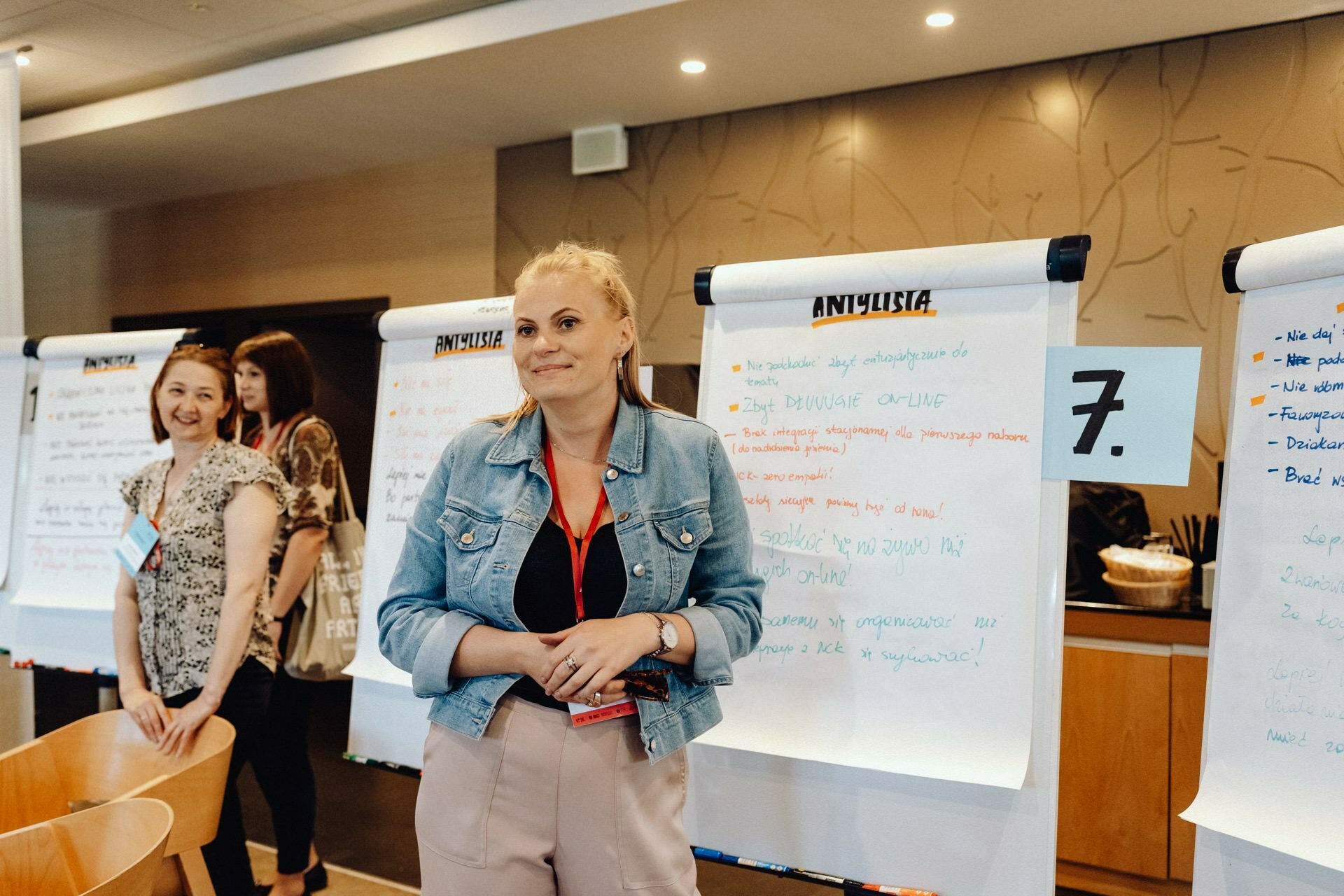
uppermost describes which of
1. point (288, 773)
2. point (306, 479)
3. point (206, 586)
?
point (306, 479)

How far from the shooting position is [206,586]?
8.05ft

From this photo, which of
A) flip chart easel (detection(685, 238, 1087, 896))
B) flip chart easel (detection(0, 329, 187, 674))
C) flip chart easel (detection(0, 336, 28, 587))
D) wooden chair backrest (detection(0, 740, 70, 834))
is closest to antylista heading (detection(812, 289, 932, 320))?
flip chart easel (detection(685, 238, 1087, 896))

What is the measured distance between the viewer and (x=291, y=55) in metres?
4.38

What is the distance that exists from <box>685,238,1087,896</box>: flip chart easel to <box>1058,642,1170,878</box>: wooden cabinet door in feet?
4.83

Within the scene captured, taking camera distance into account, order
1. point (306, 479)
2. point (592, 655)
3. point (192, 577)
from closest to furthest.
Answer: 1. point (592, 655)
2. point (192, 577)
3. point (306, 479)

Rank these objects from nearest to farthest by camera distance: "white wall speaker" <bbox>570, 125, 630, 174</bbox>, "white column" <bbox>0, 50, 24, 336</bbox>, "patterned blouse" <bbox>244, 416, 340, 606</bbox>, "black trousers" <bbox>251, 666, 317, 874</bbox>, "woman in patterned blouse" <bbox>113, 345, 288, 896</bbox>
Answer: "woman in patterned blouse" <bbox>113, 345, 288, 896</bbox>
"black trousers" <bbox>251, 666, 317, 874</bbox>
"patterned blouse" <bbox>244, 416, 340, 606</bbox>
"white column" <bbox>0, 50, 24, 336</bbox>
"white wall speaker" <bbox>570, 125, 630, 174</bbox>

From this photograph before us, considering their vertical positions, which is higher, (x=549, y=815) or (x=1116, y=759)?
(x=549, y=815)

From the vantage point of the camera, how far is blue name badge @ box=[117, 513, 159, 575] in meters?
2.43

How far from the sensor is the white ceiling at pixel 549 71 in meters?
3.53

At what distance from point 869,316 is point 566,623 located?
2.76 feet

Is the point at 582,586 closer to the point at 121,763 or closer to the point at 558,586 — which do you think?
the point at 558,586

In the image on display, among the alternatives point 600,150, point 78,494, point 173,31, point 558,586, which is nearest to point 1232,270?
point 558,586

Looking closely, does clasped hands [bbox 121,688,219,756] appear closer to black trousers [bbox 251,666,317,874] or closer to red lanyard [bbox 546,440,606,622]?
black trousers [bbox 251,666,317,874]

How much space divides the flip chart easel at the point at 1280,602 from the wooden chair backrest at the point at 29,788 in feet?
A: 7.23
